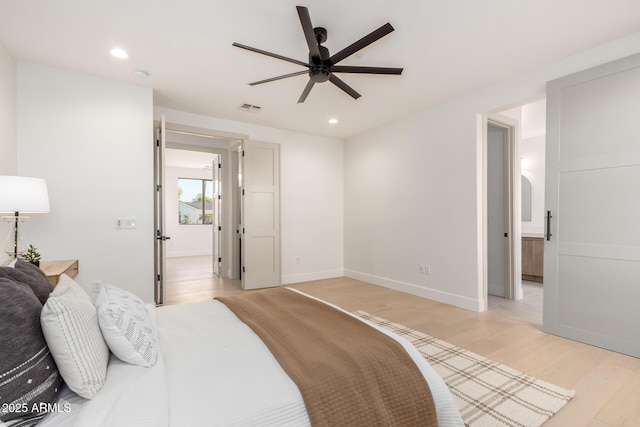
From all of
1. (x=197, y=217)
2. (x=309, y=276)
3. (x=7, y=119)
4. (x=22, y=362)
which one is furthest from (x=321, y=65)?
(x=197, y=217)

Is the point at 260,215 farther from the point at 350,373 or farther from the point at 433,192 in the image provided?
the point at 350,373

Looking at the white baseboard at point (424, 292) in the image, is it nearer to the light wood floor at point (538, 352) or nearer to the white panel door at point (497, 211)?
the light wood floor at point (538, 352)

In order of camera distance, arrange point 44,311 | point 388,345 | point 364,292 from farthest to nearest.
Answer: point 364,292
point 388,345
point 44,311

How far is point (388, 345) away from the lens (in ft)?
4.80

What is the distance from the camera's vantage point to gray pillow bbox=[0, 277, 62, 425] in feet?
2.89

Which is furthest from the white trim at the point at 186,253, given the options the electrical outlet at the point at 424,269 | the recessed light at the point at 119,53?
the recessed light at the point at 119,53

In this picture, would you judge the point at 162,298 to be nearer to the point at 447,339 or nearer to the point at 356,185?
the point at 447,339

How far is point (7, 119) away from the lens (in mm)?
2783

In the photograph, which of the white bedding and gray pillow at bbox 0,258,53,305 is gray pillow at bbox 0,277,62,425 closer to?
the white bedding

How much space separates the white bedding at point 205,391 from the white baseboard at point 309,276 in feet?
12.3

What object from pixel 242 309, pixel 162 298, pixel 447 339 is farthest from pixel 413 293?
pixel 162 298

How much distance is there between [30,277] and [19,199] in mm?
1214

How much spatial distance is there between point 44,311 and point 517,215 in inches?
196

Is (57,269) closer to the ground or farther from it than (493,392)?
farther from it
